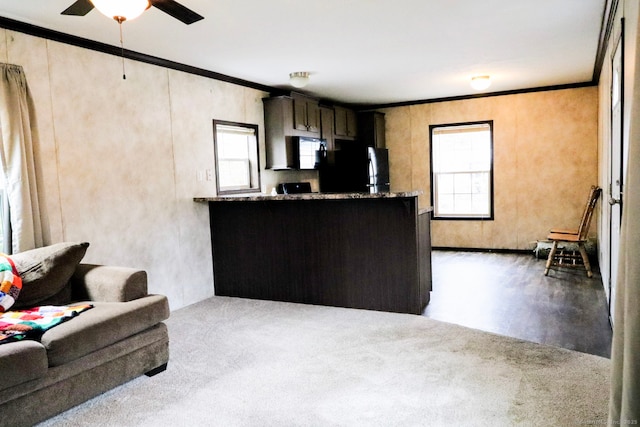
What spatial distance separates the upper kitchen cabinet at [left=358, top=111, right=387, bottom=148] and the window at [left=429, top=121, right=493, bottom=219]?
2.68ft

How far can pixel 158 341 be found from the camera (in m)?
2.95

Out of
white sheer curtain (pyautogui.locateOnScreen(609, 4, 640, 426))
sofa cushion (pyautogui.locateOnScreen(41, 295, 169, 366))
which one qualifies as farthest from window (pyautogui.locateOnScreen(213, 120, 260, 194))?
white sheer curtain (pyautogui.locateOnScreen(609, 4, 640, 426))

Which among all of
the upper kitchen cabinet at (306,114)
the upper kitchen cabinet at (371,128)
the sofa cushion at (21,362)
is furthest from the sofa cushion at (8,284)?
the upper kitchen cabinet at (371,128)

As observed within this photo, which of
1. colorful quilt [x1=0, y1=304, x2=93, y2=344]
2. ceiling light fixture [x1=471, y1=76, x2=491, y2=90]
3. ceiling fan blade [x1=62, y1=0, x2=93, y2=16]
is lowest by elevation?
colorful quilt [x1=0, y1=304, x2=93, y2=344]

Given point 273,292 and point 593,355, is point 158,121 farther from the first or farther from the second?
point 593,355

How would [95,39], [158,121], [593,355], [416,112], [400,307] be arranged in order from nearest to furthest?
[593,355]
[95,39]
[400,307]
[158,121]
[416,112]

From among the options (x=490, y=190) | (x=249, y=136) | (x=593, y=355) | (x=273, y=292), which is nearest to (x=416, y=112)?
(x=490, y=190)

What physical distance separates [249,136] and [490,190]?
3765 mm

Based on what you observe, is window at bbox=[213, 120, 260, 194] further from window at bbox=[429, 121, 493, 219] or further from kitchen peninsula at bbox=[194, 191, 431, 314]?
window at bbox=[429, 121, 493, 219]

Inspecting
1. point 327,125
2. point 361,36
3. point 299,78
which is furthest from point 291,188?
point 361,36

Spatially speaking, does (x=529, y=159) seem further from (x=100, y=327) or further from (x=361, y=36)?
(x=100, y=327)

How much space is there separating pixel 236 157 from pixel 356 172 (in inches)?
92.1

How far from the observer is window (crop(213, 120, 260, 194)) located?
17.1 ft

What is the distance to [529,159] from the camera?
6.81 meters
